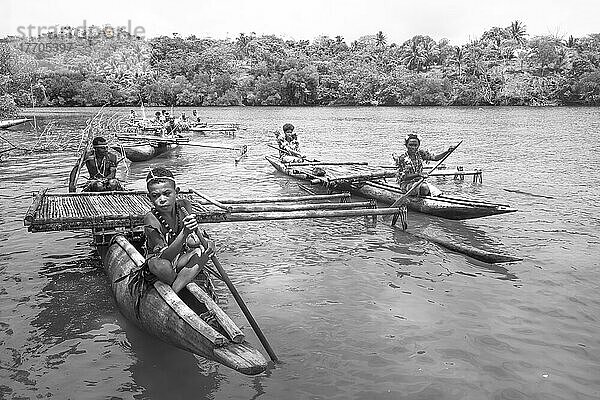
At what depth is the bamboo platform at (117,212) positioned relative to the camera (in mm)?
7254

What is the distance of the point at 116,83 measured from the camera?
83750 mm

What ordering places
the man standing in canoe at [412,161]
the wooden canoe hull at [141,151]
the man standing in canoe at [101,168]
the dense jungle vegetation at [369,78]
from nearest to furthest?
the man standing in canoe at [101,168] → the man standing in canoe at [412,161] → the wooden canoe hull at [141,151] → the dense jungle vegetation at [369,78]

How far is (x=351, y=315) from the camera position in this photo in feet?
21.0

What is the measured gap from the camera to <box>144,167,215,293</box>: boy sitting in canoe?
5.16m

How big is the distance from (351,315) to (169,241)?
2363mm

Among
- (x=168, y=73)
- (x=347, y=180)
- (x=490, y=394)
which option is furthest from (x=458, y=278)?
(x=168, y=73)

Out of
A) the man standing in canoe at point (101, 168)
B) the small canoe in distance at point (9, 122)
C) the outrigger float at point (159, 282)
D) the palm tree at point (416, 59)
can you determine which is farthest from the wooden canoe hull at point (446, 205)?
the palm tree at point (416, 59)

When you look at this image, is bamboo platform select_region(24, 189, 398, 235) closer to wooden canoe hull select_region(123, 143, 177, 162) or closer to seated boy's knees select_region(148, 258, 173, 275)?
seated boy's knees select_region(148, 258, 173, 275)

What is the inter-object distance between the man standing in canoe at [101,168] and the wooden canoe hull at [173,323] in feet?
12.1

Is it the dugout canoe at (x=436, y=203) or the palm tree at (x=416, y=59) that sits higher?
the palm tree at (x=416, y=59)

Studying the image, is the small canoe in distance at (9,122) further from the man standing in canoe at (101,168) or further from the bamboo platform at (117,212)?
the bamboo platform at (117,212)

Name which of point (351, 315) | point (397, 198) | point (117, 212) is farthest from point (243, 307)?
point (397, 198)

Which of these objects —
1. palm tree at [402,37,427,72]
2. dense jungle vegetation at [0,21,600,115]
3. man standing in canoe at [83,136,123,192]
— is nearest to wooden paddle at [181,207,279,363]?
man standing in canoe at [83,136,123,192]

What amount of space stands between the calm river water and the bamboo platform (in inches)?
29.5
